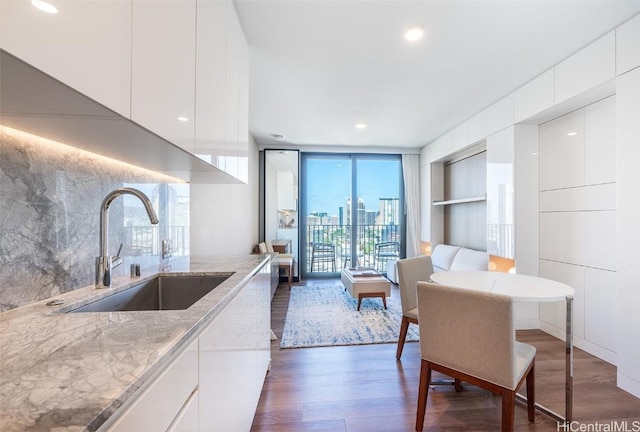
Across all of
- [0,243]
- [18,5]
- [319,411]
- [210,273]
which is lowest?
[319,411]

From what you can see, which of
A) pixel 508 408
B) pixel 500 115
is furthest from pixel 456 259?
pixel 508 408

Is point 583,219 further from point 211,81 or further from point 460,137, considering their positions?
point 211,81

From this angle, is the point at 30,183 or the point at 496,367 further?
the point at 496,367

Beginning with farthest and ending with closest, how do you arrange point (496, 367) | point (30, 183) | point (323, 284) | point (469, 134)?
1. point (323, 284)
2. point (469, 134)
3. point (496, 367)
4. point (30, 183)

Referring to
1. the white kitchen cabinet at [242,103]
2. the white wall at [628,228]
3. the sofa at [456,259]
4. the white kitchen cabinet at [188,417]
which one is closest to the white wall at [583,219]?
the white wall at [628,228]

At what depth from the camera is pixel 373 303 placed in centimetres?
394

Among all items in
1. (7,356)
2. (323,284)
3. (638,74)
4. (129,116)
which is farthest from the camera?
(323,284)

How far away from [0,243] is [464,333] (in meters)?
1.90

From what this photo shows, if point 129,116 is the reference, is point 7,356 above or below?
below

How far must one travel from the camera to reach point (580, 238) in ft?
8.51

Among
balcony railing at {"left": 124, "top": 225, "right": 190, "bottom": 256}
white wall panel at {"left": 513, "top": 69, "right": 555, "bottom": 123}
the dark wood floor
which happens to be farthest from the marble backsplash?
white wall panel at {"left": 513, "top": 69, "right": 555, "bottom": 123}

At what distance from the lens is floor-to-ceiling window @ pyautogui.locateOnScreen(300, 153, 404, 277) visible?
5637mm

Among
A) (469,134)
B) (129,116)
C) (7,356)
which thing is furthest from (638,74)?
(7,356)

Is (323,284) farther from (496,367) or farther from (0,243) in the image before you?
(0,243)
